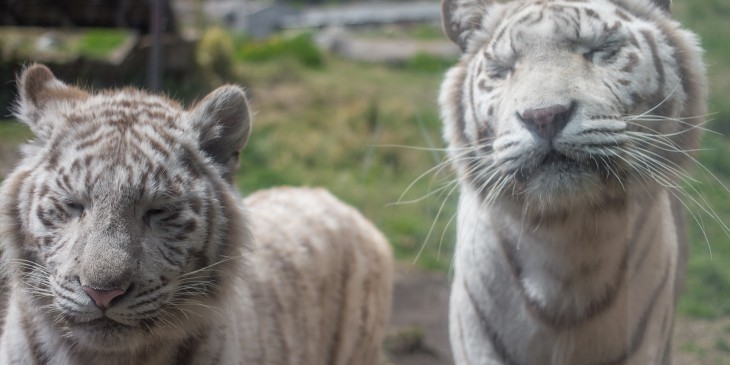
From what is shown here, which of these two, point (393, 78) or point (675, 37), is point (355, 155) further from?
point (675, 37)

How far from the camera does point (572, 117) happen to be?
2.30 meters

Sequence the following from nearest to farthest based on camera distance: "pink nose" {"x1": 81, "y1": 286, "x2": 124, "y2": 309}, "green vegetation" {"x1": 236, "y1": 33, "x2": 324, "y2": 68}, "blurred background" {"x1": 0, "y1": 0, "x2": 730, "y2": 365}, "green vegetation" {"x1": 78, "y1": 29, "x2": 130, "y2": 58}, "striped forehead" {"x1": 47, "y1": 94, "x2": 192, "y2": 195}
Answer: "pink nose" {"x1": 81, "y1": 286, "x2": 124, "y2": 309} < "striped forehead" {"x1": 47, "y1": 94, "x2": 192, "y2": 195} < "blurred background" {"x1": 0, "y1": 0, "x2": 730, "y2": 365} < "green vegetation" {"x1": 78, "y1": 29, "x2": 130, "y2": 58} < "green vegetation" {"x1": 236, "y1": 33, "x2": 324, "y2": 68}

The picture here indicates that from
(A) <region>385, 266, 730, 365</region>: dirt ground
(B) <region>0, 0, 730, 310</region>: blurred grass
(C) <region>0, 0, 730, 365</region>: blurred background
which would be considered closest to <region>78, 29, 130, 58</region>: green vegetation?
(C) <region>0, 0, 730, 365</region>: blurred background

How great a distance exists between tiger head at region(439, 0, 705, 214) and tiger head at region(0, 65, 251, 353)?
0.72 metres

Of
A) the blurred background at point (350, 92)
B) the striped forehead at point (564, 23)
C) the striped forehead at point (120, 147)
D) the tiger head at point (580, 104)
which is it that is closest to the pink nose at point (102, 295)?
the striped forehead at point (120, 147)

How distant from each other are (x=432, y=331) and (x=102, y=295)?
7.95ft

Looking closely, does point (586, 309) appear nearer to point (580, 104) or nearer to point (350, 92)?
point (580, 104)

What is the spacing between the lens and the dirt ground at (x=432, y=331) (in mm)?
3080

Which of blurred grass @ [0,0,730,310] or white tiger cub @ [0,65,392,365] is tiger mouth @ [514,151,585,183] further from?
white tiger cub @ [0,65,392,365]

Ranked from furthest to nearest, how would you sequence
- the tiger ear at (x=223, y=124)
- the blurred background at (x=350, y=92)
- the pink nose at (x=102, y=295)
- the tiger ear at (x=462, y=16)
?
1. the blurred background at (x=350, y=92)
2. the tiger ear at (x=462, y=16)
3. the tiger ear at (x=223, y=124)
4. the pink nose at (x=102, y=295)

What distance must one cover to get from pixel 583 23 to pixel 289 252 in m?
1.41

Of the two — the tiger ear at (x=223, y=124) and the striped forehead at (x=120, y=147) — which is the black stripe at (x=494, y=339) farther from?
the striped forehead at (x=120, y=147)

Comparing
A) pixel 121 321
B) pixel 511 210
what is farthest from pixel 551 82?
pixel 121 321

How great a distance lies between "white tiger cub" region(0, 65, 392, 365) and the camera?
2252 millimetres
